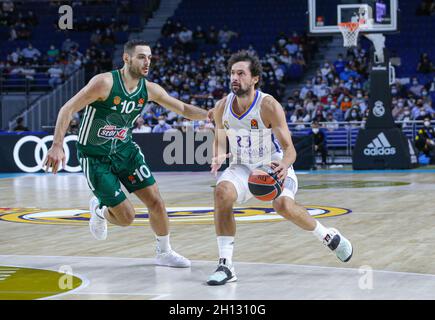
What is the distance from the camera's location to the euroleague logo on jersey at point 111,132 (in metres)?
8.17

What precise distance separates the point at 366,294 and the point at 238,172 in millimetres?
1711

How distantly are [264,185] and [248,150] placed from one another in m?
0.56

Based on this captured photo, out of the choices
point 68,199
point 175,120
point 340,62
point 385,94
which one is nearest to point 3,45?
point 175,120

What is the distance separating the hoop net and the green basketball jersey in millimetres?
15036

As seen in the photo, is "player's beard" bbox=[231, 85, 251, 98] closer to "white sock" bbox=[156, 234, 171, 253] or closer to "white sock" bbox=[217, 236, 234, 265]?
"white sock" bbox=[217, 236, 234, 265]

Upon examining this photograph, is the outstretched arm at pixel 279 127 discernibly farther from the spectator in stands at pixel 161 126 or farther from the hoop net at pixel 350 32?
the spectator in stands at pixel 161 126

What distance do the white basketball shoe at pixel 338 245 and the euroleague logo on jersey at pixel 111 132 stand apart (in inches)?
80.3

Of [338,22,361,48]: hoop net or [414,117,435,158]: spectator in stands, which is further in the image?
[414,117,435,158]: spectator in stands

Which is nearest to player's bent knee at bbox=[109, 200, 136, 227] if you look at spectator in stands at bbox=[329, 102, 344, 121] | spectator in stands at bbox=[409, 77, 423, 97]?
spectator in stands at bbox=[329, 102, 344, 121]

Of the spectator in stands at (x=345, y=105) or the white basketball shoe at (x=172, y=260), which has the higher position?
the spectator in stands at (x=345, y=105)

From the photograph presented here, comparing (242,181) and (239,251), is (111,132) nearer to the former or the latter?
(242,181)

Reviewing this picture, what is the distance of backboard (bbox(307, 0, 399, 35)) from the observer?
73.6 ft

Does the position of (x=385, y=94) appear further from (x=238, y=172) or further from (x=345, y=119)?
(x=238, y=172)

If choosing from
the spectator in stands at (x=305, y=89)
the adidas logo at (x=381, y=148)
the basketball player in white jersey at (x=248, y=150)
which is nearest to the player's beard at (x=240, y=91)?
the basketball player in white jersey at (x=248, y=150)
